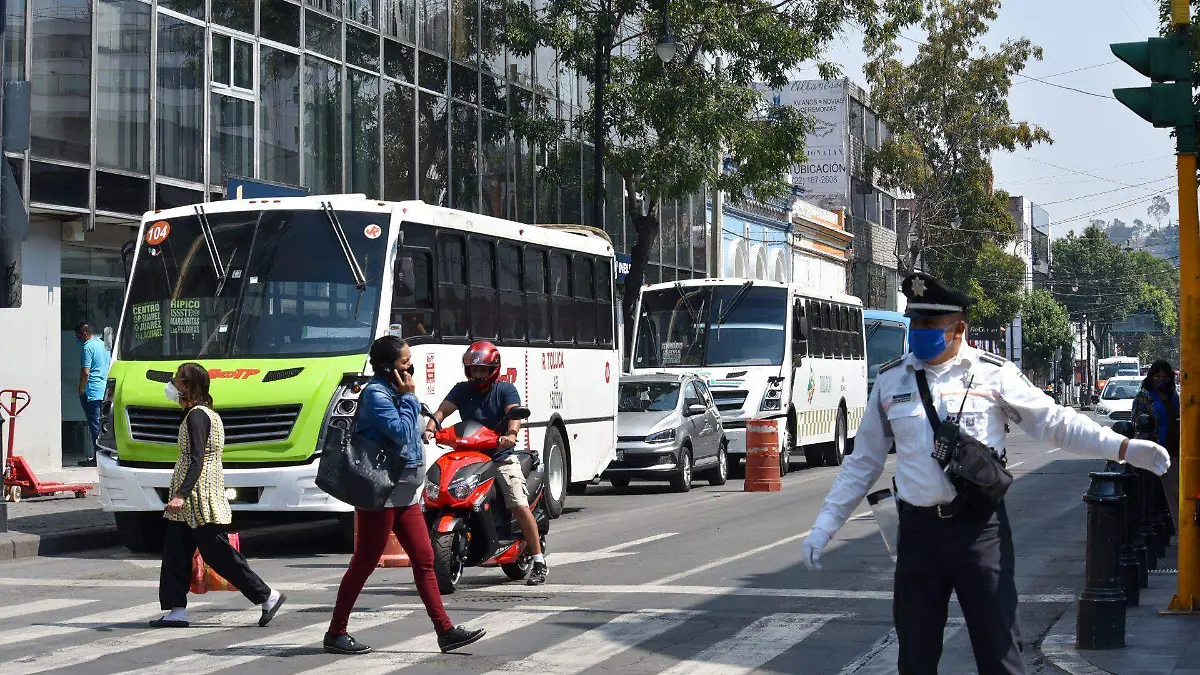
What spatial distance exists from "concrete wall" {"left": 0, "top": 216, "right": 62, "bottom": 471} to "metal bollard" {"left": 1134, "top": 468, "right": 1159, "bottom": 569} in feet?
48.3

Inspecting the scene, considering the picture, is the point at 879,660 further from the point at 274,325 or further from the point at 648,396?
the point at 648,396

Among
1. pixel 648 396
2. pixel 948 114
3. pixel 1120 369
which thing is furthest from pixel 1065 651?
pixel 1120 369

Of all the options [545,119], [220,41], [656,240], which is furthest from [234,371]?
[656,240]

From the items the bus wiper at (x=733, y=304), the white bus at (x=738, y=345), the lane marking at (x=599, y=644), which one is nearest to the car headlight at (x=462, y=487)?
the lane marking at (x=599, y=644)

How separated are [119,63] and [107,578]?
11.6m

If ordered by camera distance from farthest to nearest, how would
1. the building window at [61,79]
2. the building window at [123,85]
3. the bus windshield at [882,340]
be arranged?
the bus windshield at [882,340]
the building window at [123,85]
the building window at [61,79]

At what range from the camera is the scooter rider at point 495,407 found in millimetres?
11695

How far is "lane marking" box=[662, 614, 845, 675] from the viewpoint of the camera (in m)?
8.55

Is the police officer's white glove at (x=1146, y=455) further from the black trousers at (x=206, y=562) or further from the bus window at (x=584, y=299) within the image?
the bus window at (x=584, y=299)

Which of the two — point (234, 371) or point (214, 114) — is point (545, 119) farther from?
point (234, 371)

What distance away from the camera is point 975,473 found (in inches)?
221

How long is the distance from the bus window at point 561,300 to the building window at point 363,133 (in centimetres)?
940

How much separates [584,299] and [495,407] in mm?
8724

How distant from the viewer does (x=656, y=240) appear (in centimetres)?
4350
